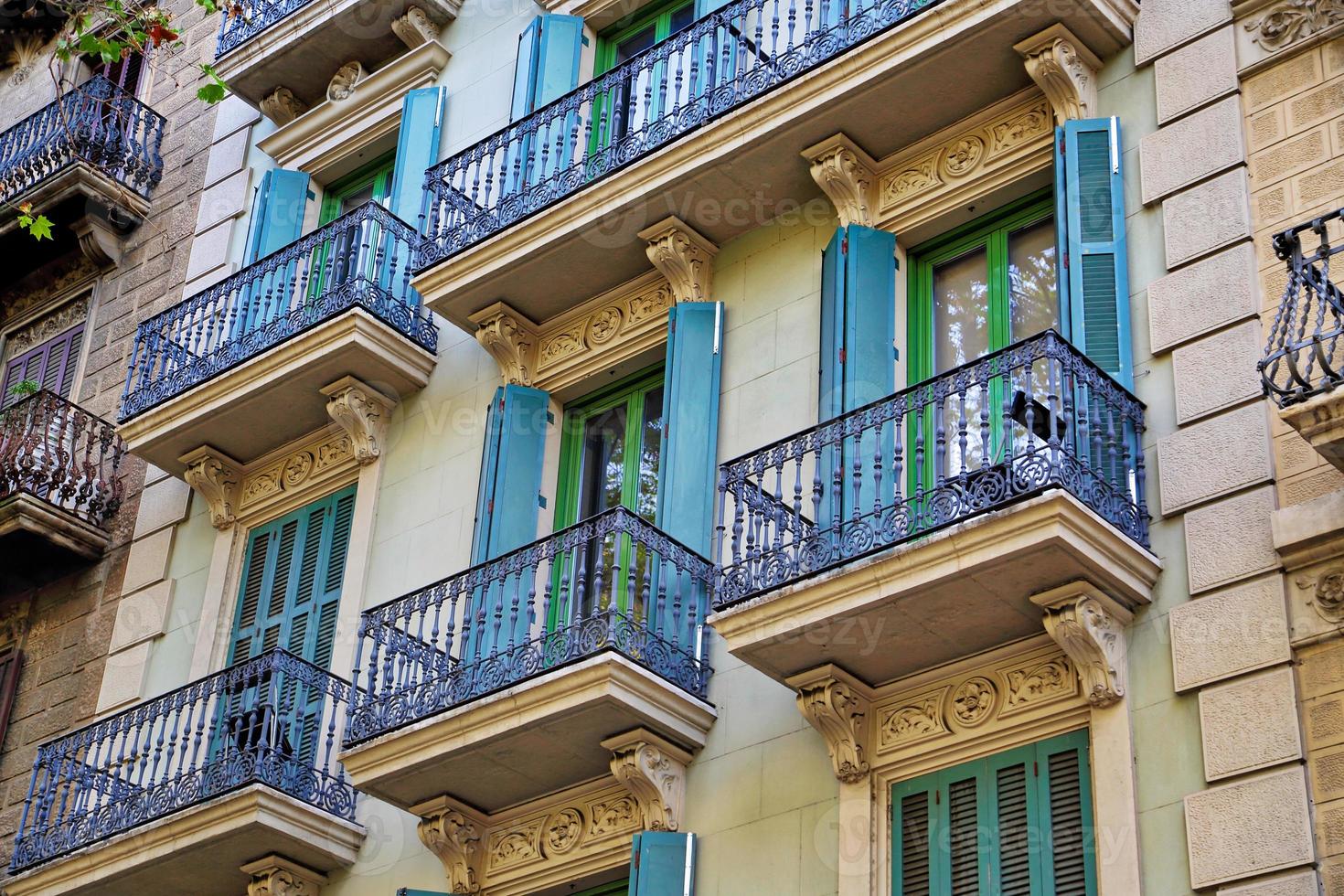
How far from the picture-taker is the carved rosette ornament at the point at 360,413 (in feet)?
48.4

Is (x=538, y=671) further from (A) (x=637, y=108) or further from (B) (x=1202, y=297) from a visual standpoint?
(A) (x=637, y=108)

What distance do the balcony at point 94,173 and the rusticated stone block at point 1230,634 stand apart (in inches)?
475

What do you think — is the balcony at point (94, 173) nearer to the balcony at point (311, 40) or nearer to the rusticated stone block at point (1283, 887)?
the balcony at point (311, 40)

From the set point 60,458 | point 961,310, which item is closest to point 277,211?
point 60,458

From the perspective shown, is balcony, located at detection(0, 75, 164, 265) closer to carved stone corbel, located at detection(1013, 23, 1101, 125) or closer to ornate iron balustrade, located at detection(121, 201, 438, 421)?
ornate iron balustrade, located at detection(121, 201, 438, 421)

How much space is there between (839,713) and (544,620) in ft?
8.17

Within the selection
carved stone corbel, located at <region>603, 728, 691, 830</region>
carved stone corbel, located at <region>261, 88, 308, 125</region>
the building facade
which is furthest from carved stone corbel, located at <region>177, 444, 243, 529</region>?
carved stone corbel, located at <region>603, 728, 691, 830</region>

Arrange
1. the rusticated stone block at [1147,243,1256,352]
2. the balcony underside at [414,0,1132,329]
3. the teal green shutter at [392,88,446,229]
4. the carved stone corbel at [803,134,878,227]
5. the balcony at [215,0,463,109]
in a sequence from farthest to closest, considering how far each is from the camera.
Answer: the balcony at [215,0,463,109] < the teal green shutter at [392,88,446,229] < the carved stone corbel at [803,134,878,227] < the balcony underside at [414,0,1132,329] < the rusticated stone block at [1147,243,1256,352]

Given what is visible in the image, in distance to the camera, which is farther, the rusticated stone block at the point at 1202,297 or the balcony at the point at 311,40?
the balcony at the point at 311,40

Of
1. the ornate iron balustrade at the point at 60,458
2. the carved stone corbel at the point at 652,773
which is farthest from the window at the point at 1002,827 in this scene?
the ornate iron balustrade at the point at 60,458

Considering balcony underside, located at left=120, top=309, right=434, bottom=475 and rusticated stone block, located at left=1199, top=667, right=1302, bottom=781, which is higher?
balcony underside, located at left=120, top=309, right=434, bottom=475

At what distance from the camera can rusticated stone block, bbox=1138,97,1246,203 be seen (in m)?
10.8

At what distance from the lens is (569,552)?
39.1ft

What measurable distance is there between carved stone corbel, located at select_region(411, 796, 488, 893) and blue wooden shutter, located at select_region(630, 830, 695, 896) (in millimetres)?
1428
